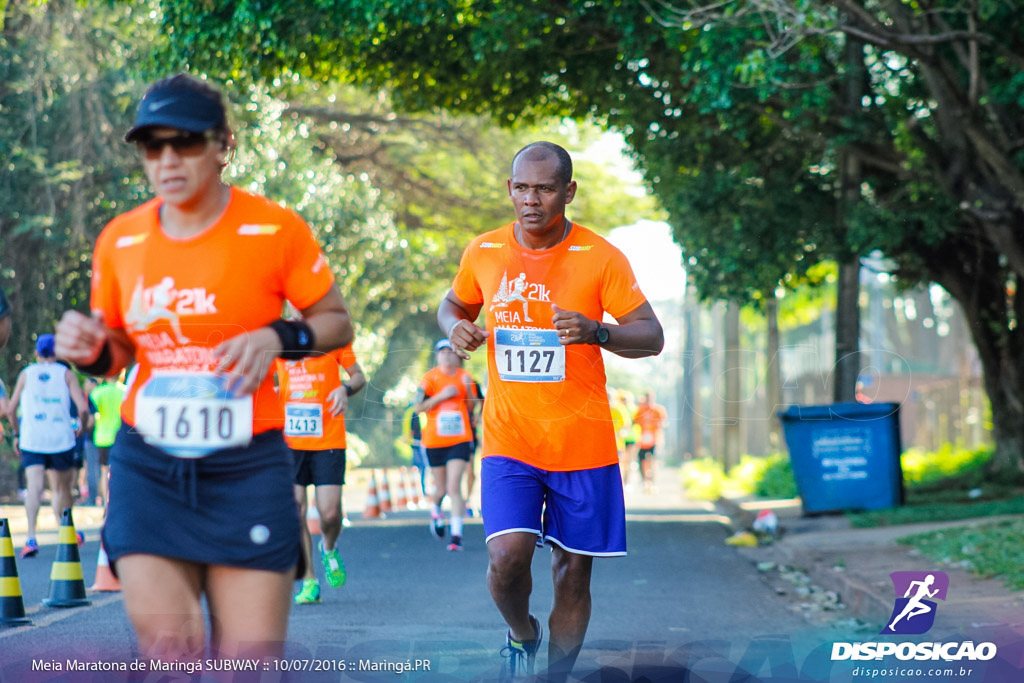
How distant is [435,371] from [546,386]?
8.14 m

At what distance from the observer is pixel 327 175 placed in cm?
2603

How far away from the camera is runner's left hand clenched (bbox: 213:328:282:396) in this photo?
3535 mm

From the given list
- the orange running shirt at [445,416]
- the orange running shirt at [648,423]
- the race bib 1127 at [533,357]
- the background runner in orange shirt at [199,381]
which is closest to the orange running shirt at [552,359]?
the race bib 1127 at [533,357]

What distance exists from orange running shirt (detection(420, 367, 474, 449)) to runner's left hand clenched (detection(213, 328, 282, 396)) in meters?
9.39

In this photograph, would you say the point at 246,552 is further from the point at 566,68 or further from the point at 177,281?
the point at 566,68

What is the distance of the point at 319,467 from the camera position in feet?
29.3

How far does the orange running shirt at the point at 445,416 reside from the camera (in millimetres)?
13062

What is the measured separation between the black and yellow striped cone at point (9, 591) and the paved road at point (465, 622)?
15 cm

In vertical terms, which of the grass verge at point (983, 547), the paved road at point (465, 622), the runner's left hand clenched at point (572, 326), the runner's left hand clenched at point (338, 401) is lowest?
the paved road at point (465, 622)

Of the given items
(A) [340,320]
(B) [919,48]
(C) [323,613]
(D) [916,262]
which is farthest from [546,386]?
(D) [916,262]

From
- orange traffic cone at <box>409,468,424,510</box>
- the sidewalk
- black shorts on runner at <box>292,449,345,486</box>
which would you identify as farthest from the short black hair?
orange traffic cone at <box>409,468,424,510</box>

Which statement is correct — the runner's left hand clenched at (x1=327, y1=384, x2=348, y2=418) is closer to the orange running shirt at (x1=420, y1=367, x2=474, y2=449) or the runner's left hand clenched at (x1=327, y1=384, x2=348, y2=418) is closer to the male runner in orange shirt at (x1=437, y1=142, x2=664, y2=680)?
the male runner in orange shirt at (x1=437, y1=142, x2=664, y2=680)

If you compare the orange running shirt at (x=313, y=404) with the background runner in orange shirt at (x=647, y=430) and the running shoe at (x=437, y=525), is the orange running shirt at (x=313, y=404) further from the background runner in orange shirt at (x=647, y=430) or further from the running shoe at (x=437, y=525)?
the background runner in orange shirt at (x=647, y=430)

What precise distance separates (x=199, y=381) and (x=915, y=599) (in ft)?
18.5
